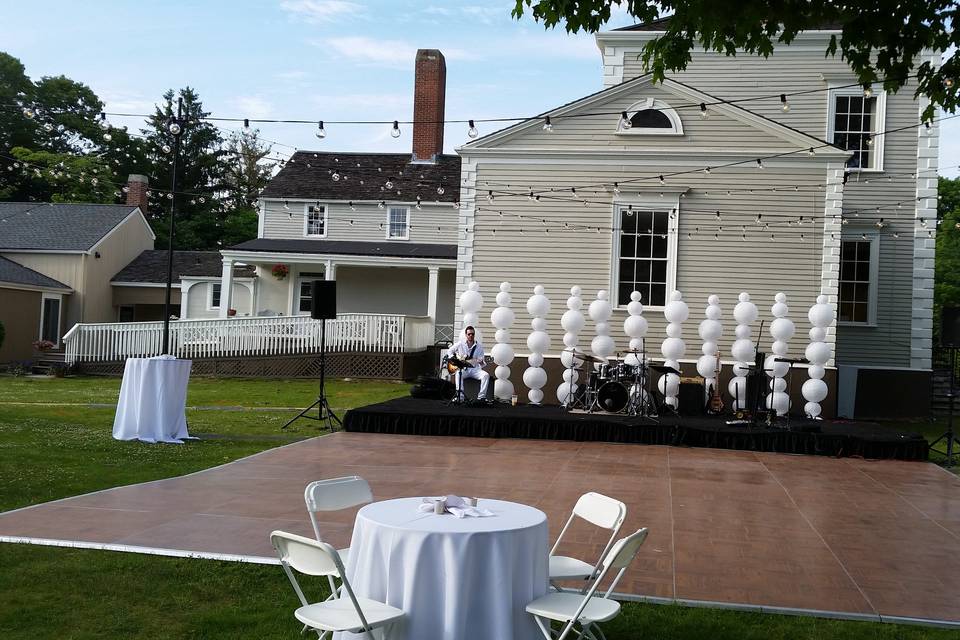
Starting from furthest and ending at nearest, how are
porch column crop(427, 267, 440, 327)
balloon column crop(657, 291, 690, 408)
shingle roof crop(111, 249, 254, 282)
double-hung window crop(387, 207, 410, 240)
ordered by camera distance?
shingle roof crop(111, 249, 254, 282), double-hung window crop(387, 207, 410, 240), porch column crop(427, 267, 440, 327), balloon column crop(657, 291, 690, 408)

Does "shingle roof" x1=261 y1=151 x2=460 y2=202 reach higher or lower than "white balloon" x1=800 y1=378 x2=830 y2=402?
higher

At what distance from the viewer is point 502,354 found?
14.6 metres

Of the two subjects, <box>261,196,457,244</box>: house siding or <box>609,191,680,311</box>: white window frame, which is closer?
<box>609,191,680,311</box>: white window frame

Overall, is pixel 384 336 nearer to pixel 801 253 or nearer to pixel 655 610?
pixel 801 253

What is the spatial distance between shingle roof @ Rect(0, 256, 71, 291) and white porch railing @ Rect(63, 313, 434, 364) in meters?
3.92

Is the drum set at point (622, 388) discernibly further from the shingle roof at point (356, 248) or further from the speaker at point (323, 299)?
the shingle roof at point (356, 248)

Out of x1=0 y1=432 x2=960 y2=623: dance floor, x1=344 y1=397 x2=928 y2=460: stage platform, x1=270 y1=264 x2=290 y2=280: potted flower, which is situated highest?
x1=270 y1=264 x2=290 y2=280: potted flower

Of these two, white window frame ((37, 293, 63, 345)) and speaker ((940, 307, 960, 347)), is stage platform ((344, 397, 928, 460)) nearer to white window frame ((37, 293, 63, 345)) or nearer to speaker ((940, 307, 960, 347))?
speaker ((940, 307, 960, 347))

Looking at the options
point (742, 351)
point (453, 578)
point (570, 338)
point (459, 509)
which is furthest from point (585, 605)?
point (570, 338)

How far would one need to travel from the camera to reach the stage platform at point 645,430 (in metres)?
11.8

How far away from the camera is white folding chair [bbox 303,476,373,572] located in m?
4.58

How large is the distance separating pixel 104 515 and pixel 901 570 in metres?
5.82

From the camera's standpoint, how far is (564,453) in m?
11.2

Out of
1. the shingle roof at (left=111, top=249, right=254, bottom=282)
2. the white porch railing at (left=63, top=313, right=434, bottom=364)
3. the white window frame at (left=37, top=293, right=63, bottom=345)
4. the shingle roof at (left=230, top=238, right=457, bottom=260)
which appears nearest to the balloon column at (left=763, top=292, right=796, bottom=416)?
the white porch railing at (left=63, top=313, right=434, bottom=364)
